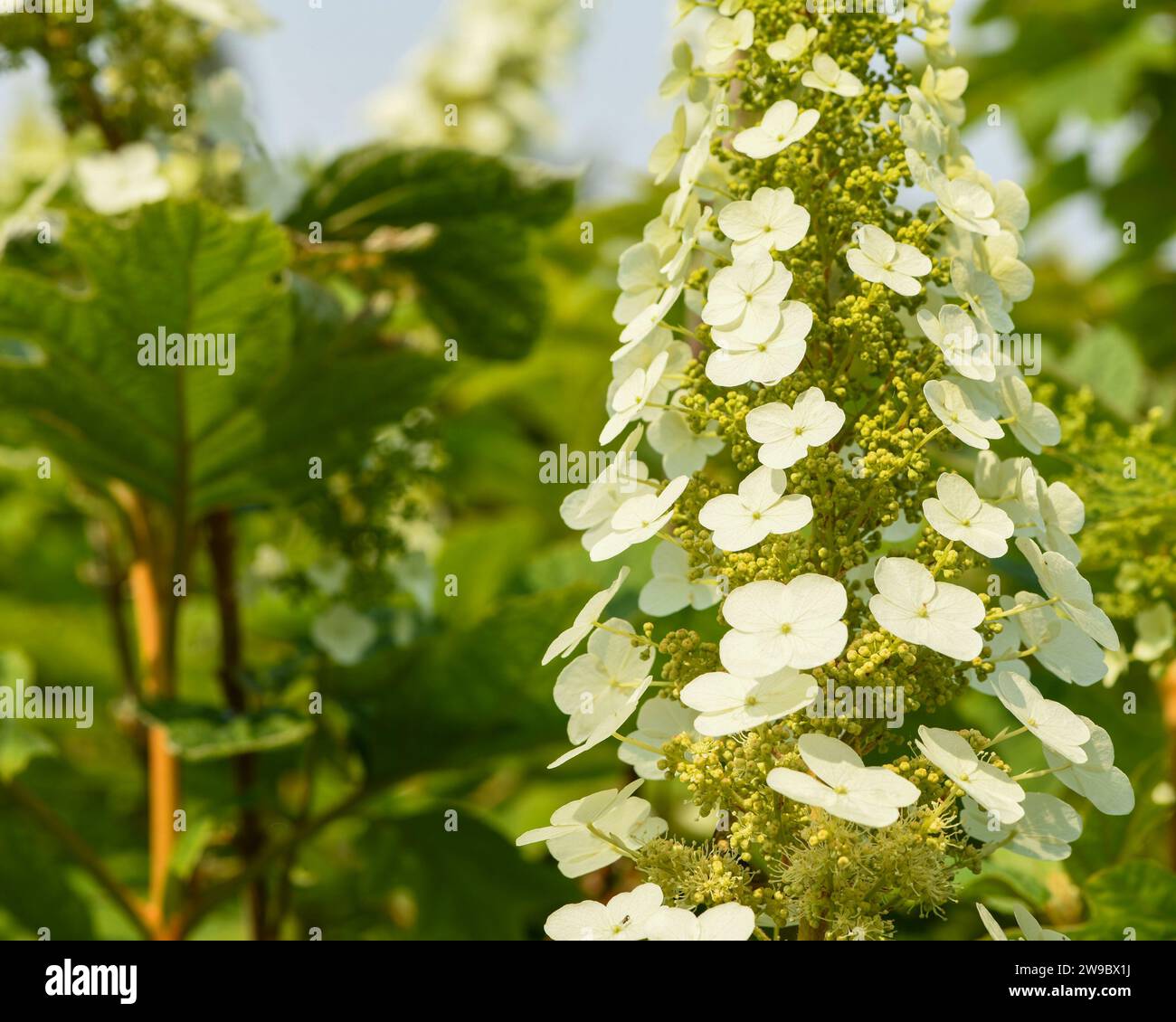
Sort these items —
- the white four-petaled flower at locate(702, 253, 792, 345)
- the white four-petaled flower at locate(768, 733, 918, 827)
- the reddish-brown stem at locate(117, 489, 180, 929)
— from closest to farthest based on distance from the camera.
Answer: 1. the white four-petaled flower at locate(768, 733, 918, 827)
2. the white four-petaled flower at locate(702, 253, 792, 345)
3. the reddish-brown stem at locate(117, 489, 180, 929)

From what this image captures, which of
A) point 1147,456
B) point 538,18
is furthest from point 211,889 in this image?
point 538,18

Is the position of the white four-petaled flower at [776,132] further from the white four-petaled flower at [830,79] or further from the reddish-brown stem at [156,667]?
the reddish-brown stem at [156,667]

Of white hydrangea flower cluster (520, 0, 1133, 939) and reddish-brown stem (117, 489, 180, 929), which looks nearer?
white hydrangea flower cluster (520, 0, 1133, 939)

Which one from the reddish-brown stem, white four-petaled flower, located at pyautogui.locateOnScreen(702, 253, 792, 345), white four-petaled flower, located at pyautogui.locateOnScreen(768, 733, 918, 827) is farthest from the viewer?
the reddish-brown stem

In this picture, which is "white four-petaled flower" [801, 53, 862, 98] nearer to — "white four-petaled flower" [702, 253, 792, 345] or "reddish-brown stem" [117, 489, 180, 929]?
"white four-petaled flower" [702, 253, 792, 345]

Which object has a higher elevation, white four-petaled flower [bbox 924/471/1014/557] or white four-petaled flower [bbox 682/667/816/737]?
white four-petaled flower [bbox 924/471/1014/557]

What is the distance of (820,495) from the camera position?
851mm

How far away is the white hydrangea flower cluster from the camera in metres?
0.77

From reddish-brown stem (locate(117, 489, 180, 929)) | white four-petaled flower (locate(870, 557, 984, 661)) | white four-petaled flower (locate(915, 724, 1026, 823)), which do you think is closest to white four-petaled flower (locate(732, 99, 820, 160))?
white four-petaled flower (locate(870, 557, 984, 661))

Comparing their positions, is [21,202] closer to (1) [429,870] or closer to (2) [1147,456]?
(1) [429,870]

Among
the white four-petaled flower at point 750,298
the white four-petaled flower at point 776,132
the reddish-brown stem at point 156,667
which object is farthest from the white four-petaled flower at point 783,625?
the reddish-brown stem at point 156,667

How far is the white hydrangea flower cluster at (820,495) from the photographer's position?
2.52 ft

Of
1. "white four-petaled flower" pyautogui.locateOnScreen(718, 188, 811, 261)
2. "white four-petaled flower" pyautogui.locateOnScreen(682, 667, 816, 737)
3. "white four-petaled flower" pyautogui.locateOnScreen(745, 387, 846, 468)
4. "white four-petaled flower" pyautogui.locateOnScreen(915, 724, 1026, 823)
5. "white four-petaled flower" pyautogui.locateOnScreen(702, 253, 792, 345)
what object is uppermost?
"white four-petaled flower" pyautogui.locateOnScreen(718, 188, 811, 261)

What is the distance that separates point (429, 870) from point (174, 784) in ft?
1.18
